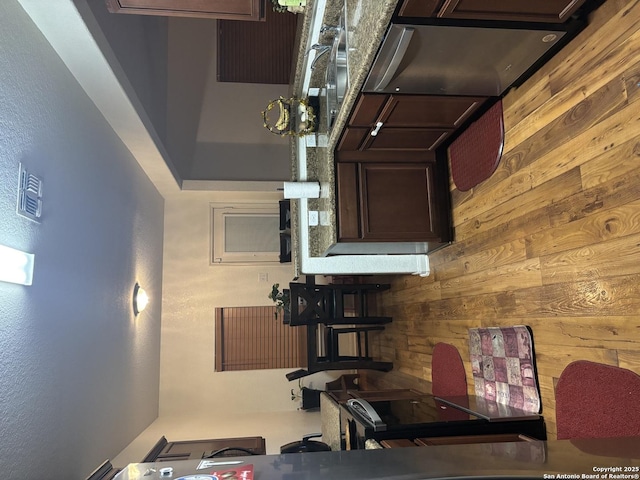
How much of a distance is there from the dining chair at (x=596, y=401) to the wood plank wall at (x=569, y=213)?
48mm

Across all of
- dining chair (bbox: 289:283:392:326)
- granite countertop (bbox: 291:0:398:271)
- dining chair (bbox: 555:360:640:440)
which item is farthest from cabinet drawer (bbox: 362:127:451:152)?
dining chair (bbox: 289:283:392:326)

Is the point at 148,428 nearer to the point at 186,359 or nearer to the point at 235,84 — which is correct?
the point at 186,359

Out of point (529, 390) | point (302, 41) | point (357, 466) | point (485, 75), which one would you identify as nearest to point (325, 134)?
point (302, 41)

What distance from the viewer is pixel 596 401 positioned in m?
A: 1.70

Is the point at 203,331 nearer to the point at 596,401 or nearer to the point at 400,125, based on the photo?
the point at 400,125

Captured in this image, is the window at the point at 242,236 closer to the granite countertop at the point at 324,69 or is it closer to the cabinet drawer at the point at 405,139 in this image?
the granite countertop at the point at 324,69

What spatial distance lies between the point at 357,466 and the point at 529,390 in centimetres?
160

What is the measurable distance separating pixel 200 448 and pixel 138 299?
1426 millimetres

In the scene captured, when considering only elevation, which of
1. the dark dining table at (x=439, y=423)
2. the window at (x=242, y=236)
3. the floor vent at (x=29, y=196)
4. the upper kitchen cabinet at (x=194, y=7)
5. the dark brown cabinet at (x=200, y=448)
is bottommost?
the dark brown cabinet at (x=200, y=448)

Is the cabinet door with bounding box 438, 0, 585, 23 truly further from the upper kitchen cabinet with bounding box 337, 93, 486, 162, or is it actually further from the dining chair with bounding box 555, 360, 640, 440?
the dining chair with bounding box 555, 360, 640, 440

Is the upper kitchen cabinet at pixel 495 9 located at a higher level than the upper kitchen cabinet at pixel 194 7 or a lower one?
lower

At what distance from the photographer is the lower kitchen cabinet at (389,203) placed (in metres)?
2.87

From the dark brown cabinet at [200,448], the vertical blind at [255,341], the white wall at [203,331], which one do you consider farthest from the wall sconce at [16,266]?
the vertical blind at [255,341]

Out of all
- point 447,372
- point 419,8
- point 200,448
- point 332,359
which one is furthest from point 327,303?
point 419,8
